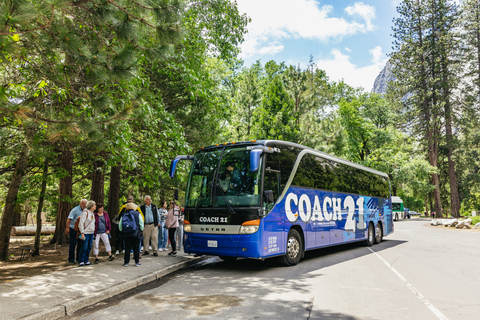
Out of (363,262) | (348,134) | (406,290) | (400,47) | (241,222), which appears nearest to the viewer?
(406,290)

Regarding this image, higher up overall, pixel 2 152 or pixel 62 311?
pixel 2 152

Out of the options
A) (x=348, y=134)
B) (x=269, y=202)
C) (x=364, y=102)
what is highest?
(x=364, y=102)

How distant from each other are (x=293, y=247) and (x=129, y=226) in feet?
14.8

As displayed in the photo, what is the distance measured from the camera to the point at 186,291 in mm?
6949

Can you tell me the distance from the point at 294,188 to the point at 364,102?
4145cm

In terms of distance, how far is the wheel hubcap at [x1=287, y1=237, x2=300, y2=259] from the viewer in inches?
389

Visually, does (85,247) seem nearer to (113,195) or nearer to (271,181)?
(113,195)

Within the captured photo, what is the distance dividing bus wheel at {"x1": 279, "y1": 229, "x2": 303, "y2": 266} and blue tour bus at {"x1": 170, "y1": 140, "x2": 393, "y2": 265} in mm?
27

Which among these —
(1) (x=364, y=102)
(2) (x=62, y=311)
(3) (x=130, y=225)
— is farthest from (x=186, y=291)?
(1) (x=364, y=102)

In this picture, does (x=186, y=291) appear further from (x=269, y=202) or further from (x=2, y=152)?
(x=2, y=152)

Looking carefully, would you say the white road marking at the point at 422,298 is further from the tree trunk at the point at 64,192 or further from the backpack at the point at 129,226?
the tree trunk at the point at 64,192

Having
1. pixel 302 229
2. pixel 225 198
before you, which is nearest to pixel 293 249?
pixel 302 229

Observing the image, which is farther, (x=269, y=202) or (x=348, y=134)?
(x=348, y=134)

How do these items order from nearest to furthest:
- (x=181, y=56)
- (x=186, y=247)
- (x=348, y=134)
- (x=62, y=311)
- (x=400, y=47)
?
(x=62, y=311), (x=186, y=247), (x=181, y=56), (x=348, y=134), (x=400, y=47)
